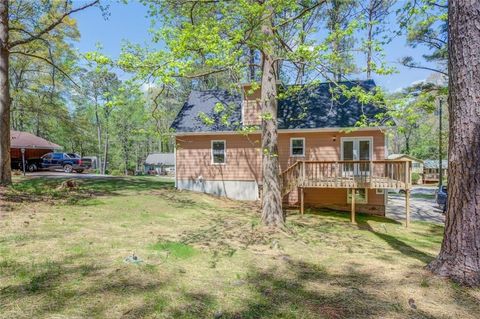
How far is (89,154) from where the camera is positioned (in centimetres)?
4750

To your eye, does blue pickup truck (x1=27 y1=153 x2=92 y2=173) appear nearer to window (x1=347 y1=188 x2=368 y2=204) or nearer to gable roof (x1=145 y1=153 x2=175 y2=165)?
window (x1=347 y1=188 x2=368 y2=204)

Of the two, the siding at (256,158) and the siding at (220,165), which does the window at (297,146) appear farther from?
the siding at (220,165)

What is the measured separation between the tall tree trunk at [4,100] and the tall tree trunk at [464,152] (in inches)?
505

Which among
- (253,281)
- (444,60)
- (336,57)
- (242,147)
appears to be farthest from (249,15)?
(444,60)

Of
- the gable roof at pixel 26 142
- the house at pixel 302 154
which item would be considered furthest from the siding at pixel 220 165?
the gable roof at pixel 26 142

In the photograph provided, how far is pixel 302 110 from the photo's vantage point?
1584 centimetres

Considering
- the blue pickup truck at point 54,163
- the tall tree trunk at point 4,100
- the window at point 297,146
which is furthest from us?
the blue pickup truck at point 54,163

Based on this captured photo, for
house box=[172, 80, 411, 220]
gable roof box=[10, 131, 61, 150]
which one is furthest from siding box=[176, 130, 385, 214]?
gable roof box=[10, 131, 61, 150]

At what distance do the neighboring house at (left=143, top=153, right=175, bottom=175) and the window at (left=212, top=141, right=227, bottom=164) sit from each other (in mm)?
31327

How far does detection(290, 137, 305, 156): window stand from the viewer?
1531 centimetres

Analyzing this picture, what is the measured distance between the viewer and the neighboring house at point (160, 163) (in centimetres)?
4709

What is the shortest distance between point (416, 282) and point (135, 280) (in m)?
4.22

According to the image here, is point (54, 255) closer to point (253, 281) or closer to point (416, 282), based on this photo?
point (253, 281)

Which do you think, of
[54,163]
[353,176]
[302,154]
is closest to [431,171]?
[302,154]
